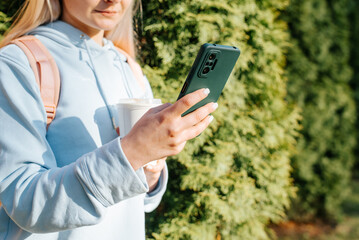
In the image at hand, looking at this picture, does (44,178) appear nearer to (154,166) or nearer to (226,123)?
(154,166)

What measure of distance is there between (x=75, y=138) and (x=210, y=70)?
0.52 metres

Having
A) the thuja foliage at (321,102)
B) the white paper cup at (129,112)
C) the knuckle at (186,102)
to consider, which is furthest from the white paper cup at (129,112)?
the thuja foliage at (321,102)

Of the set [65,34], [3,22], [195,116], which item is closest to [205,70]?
[195,116]

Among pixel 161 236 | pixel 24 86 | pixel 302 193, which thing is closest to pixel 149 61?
pixel 161 236

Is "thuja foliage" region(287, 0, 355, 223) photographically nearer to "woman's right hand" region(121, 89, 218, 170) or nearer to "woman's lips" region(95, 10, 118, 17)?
"woman's lips" region(95, 10, 118, 17)

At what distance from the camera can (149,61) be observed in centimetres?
239

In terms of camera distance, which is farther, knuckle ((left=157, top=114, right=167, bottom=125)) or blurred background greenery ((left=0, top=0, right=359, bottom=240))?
blurred background greenery ((left=0, top=0, right=359, bottom=240))

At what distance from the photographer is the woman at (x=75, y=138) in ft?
3.21

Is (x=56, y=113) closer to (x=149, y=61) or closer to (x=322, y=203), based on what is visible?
(x=149, y=61)

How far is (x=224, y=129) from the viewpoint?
2480mm

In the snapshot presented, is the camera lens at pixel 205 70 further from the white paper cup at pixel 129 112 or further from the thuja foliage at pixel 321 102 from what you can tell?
the thuja foliage at pixel 321 102

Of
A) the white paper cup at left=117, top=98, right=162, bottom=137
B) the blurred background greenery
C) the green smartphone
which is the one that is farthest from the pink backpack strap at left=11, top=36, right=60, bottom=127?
the blurred background greenery

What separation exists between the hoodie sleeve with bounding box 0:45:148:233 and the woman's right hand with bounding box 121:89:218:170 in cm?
4

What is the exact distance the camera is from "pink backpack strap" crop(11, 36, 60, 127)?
1.14m
